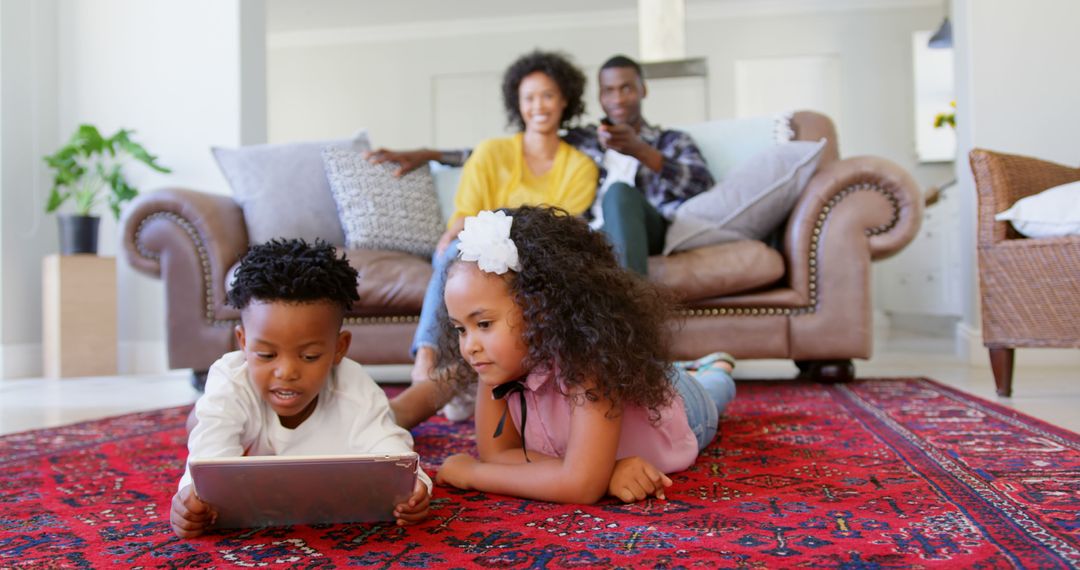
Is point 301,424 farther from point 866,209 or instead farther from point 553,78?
point 866,209

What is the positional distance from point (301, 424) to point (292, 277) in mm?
226

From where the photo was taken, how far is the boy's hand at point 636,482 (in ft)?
3.79

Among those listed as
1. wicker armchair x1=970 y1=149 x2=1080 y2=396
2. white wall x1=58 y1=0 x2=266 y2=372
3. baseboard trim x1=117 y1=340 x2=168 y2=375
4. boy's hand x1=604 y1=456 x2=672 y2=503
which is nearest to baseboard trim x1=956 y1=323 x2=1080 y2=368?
wicker armchair x1=970 y1=149 x2=1080 y2=396

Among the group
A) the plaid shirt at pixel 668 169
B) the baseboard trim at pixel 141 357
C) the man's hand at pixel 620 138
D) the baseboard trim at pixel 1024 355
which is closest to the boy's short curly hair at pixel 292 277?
the man's hand at pixel 620 138

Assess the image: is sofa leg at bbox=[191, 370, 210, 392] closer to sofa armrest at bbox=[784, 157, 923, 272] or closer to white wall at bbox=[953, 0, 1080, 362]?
sofa armrest at bbox=[784, 157, 923, 272]

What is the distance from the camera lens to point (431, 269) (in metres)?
2.72

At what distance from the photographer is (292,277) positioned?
1.15m

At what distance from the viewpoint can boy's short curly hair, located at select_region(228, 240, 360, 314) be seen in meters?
1.14

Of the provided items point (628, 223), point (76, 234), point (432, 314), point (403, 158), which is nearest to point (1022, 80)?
point (628, 223)

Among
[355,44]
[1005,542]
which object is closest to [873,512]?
[1005,542]

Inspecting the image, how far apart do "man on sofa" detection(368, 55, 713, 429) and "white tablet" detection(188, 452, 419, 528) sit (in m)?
1.00

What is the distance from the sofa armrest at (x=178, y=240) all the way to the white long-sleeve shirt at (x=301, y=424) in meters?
1.66

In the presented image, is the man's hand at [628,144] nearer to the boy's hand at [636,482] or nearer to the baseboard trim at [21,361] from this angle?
the boy's hand at [636,482]

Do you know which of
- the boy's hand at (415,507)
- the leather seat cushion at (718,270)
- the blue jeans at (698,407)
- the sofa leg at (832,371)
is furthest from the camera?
the sofa leg at (832,371)
